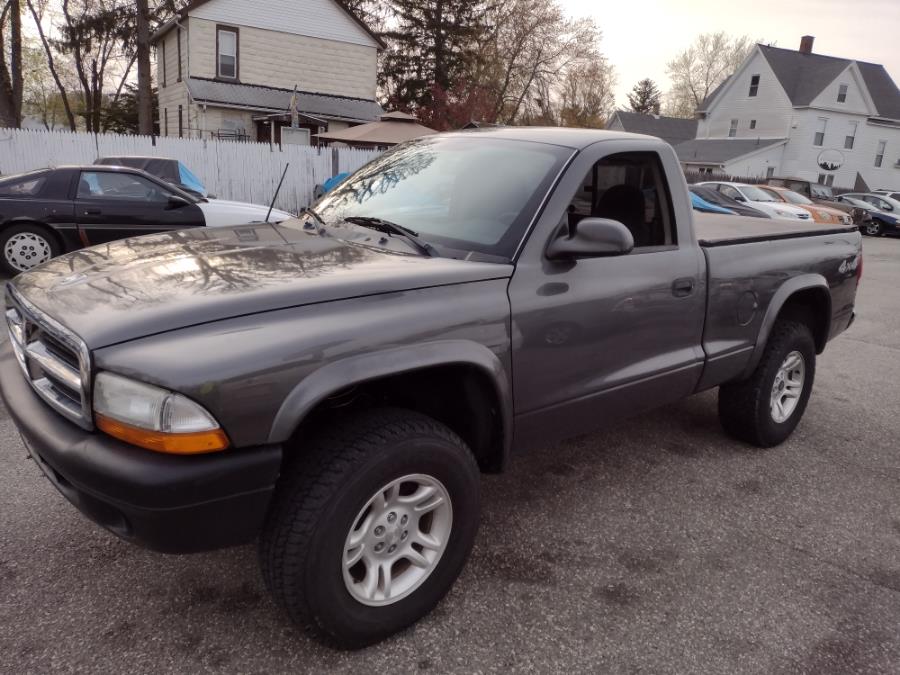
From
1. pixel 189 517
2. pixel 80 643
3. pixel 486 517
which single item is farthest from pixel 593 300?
pixel 80 643

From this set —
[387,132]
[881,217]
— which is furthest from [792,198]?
[387,132]

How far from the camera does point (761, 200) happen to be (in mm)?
19516

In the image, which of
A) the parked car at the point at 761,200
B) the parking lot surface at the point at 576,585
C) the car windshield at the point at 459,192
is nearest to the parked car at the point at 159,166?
the parking lot surface at the point at 576,585

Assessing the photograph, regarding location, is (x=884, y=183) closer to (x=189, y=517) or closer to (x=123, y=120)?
(x=123, y=120)

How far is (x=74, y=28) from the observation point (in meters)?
28.7

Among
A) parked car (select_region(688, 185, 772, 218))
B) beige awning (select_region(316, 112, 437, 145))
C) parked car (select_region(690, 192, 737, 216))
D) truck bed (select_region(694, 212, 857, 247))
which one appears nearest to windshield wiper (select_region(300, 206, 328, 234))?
truck bed (select_region(694, 212, 857, 247))

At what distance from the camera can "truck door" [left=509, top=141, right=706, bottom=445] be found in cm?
261

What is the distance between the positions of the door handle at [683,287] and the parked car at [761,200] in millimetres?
16185

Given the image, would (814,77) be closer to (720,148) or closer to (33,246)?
(720,148)

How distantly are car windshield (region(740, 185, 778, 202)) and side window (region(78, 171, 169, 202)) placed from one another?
16293 mm

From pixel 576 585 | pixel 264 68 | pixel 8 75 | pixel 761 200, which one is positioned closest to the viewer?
pixel 576 585

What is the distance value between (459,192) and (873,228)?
27.0m

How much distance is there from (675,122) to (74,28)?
131 feet

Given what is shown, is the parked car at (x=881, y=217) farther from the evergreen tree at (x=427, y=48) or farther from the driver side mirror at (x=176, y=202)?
the driver side mirror at (x=176, y=202)
